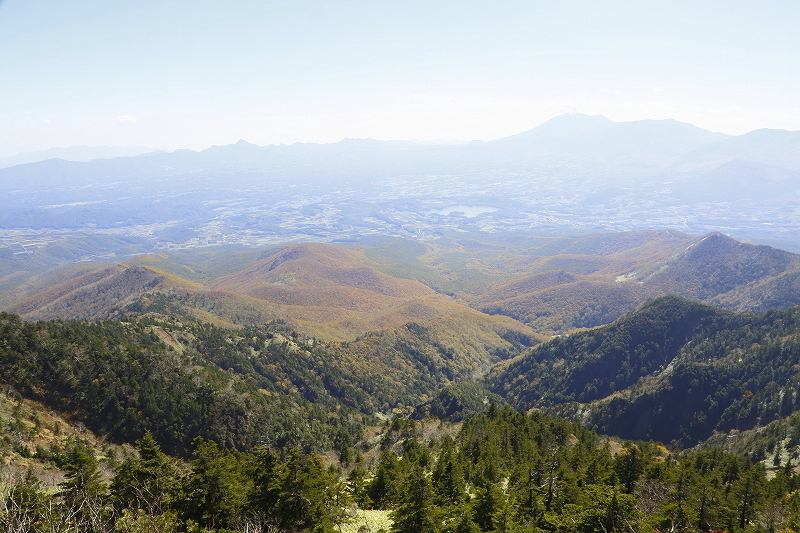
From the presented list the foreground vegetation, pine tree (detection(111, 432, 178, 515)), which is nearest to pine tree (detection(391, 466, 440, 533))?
the foreground vegetation

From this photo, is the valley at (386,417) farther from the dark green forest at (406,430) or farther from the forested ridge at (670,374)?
the forested ridge at (670,374)

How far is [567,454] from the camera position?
57281mm

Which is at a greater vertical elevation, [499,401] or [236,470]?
[236,470]

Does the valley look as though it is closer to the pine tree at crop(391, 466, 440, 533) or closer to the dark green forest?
the pine tree at crop(391, 466, 440, 533)

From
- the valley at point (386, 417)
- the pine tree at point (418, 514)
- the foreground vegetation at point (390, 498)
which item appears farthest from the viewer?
the valley at point (386, 417)

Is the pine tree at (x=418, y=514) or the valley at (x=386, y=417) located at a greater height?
the pine tree at (x=418, y=514)

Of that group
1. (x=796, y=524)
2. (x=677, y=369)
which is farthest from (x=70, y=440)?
(x=677, y=369)

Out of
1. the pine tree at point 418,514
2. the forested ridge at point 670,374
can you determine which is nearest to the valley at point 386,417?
the pine tree at point 418,514

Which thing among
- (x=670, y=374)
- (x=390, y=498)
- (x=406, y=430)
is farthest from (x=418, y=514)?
(x=670, y=374)

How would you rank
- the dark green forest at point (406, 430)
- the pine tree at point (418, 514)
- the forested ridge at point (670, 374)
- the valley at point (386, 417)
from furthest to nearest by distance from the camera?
1. the forested ridge at point (670, 374)
2. the valley at point (386, 417)
3. the dark green forest at point (406, 430)
4. the pine tree at point (418, 514)

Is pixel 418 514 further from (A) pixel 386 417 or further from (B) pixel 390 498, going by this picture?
(A) pixel 386 417

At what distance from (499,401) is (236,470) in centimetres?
10396

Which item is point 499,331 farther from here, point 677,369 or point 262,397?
point 262,397

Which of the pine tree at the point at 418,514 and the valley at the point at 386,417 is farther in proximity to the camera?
the valley at the point at 386,417
